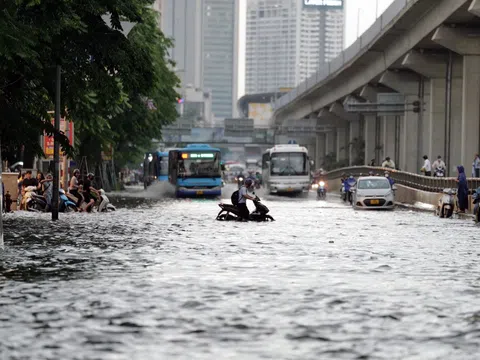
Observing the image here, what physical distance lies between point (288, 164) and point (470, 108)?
21.9 metres

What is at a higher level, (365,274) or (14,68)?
(14,68)

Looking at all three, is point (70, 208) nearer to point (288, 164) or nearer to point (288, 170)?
point (288, 170)

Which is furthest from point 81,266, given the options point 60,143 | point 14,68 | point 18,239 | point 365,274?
point 60,143

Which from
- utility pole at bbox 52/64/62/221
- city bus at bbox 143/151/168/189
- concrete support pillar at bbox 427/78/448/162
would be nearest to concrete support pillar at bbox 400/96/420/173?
concrete support pillar at bbox 427/78/448/162

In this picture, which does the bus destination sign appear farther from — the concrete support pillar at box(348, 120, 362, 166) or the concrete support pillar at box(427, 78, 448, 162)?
the concrete support pillar at box(348, 120, 362, 166)

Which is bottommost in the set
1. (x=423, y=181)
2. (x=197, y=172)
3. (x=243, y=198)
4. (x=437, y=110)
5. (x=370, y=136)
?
(x=243, y=198)

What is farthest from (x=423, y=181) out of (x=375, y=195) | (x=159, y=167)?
(x=159, y=167)

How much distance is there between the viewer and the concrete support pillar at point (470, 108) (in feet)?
176

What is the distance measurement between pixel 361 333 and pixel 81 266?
7764 millimetres

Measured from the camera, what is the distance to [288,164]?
245 feet

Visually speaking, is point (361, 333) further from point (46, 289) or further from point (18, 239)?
point (18, 239)

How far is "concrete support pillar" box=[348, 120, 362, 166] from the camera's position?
9820 cm

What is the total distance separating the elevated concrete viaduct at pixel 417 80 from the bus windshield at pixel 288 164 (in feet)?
15.1

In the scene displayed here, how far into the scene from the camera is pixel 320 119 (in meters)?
118
